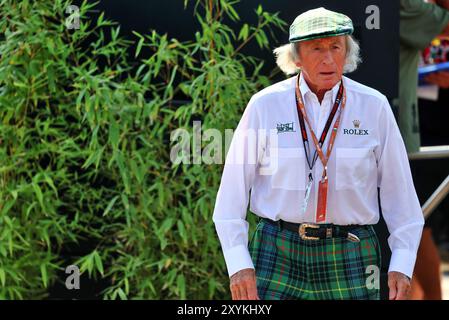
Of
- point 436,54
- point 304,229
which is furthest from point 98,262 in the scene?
point 436,54

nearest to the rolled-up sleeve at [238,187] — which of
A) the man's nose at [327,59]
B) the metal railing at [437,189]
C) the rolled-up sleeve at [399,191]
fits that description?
the man's nose at [327,59]

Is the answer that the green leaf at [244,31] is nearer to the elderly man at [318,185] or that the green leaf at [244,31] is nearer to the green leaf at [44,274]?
the elderly man at [318,185]

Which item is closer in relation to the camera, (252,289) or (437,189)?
(252,289)

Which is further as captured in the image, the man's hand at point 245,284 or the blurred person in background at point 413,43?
the blurred person in background at point 413,43

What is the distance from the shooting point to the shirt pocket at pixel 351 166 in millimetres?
3852

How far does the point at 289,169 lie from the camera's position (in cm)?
386

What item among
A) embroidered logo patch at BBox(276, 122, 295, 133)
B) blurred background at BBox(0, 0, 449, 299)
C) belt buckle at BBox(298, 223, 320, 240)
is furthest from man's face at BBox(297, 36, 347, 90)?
blurred background at BBox(0, 0, 449, 299)

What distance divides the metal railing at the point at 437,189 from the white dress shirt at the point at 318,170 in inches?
51.0

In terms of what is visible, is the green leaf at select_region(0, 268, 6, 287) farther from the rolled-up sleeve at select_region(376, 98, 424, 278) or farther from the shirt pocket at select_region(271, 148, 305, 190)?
the rolled-up sleeve at select_region(376, 98, 424, 278)

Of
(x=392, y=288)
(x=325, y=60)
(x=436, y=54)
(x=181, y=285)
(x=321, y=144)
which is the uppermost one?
(x=436, y=54)

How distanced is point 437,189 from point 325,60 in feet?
5.23

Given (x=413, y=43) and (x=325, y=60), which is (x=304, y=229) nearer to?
(x=325, y=60)

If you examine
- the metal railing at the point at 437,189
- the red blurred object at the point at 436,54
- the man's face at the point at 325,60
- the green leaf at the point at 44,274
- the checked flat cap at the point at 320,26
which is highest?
the red blurred object at the point at 436,54
